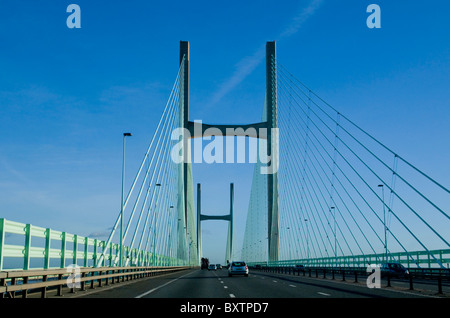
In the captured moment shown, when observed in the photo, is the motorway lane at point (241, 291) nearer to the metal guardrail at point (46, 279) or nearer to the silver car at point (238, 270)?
the metal guardrail at point (46, 279)

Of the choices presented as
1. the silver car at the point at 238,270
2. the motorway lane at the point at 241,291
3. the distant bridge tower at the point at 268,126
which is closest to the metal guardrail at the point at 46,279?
the motorway lane at the point at 241,291

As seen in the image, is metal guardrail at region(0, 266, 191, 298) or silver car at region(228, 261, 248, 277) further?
silver car at region(228, 261, 248, 277)

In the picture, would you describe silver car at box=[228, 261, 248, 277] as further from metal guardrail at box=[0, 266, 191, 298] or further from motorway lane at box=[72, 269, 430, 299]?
motorway lane at box=[72, 269, 430, 299]

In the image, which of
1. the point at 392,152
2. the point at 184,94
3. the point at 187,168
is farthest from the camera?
the point at 187,168

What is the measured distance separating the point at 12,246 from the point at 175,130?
33.9 m

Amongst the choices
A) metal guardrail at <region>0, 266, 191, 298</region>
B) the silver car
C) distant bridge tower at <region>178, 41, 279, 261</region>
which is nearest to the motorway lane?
metal guardrail at <region>0, 266, 191, 298</region>

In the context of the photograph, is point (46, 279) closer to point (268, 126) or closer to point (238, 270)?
point (238, 270)

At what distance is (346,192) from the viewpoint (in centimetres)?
3297

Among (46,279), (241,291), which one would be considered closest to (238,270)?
(241,291)

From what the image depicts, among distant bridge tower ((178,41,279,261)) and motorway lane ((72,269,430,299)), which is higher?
distant bridge tower ((178,41,279,261))
